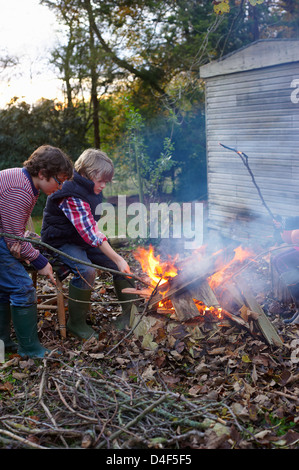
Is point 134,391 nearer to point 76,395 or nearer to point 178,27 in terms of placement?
point 76,395

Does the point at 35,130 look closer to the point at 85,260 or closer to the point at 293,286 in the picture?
the point at 85,260

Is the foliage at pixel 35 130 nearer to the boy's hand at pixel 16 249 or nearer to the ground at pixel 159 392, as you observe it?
the boy's hand at pixel 16 249

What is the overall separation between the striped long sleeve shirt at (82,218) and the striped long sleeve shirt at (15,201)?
1.41 ft

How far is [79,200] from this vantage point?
3770 mm

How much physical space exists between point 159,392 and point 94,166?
7.04ft

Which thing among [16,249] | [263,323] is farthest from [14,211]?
[263,323]

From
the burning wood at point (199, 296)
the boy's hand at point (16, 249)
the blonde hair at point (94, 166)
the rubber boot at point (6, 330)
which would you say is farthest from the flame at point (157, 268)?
the rubber boot at point (6, 330)

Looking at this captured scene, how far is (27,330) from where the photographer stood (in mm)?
3449

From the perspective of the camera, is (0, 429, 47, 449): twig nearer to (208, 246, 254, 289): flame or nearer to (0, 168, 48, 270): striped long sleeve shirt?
(0, 168, 48, 270): striped long sleeve shirt

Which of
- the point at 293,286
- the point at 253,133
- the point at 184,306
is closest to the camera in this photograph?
the point at 184,306

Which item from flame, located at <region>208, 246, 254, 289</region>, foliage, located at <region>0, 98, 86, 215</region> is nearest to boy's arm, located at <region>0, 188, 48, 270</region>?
flame, located at <region>208, 246, 254, 289</region>

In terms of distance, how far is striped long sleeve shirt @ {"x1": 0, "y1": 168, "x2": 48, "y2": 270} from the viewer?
328cm

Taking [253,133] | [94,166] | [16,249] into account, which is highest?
[253,133]

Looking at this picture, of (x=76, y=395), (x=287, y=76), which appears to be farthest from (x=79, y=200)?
(x=287, y=76)
